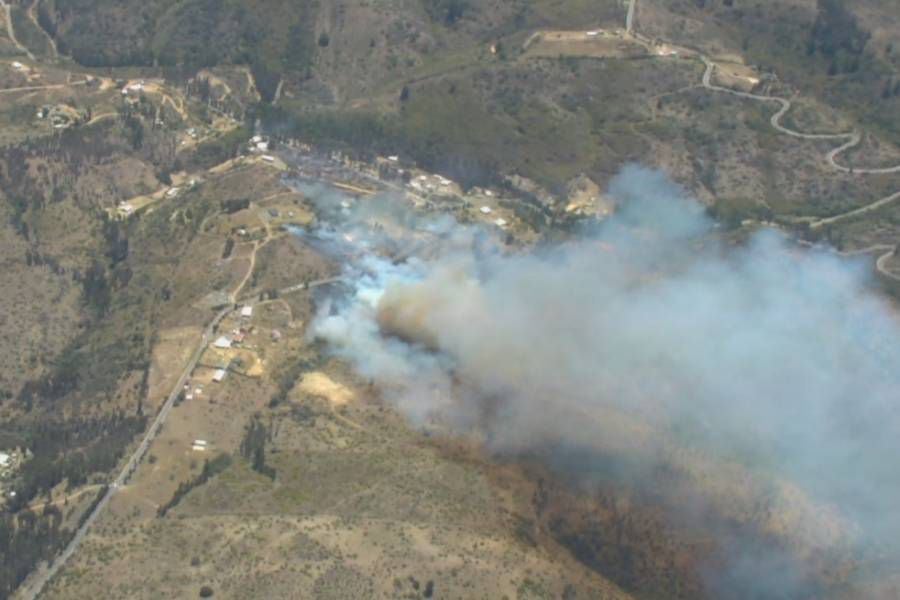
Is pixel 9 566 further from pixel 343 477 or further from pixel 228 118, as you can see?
pixel 228 118

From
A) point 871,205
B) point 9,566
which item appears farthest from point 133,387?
point 871,205

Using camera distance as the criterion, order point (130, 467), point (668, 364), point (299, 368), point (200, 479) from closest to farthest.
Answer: point (200, 479), point (130, 467), point (668, 364), point (299, 368)

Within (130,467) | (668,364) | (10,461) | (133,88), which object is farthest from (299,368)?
(133,88)

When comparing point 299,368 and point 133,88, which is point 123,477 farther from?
point 133,88

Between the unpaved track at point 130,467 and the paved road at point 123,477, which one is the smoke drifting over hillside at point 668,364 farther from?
the paved road at point 123,477

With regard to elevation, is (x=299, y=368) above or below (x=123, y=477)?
above

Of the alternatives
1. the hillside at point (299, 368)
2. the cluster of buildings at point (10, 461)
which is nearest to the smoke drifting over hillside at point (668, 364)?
the hillside at point (299, 368)
